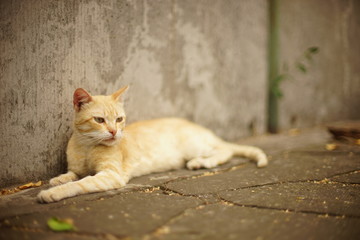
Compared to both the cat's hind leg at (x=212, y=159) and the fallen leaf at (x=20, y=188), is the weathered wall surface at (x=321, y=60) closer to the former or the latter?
the cat's hind leg at (x=212, y=159)

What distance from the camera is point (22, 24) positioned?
238 centimetres

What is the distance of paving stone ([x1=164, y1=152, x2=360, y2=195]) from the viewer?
246 centimetres

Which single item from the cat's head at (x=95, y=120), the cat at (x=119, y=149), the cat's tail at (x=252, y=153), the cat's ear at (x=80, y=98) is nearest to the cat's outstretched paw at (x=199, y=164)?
the cat at (x=119, y=149)

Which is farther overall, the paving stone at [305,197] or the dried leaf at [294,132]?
the dried leaf at [294,132]

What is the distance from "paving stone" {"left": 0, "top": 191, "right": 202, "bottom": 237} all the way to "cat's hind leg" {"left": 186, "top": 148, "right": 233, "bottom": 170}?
3.18 feet

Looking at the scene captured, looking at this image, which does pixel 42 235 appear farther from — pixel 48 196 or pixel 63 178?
pixel 63 178

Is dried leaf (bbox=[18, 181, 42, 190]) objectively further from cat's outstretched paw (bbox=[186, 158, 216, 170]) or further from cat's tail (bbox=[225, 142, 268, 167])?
cat's tail (bbox=[225, 142, 268, 167])

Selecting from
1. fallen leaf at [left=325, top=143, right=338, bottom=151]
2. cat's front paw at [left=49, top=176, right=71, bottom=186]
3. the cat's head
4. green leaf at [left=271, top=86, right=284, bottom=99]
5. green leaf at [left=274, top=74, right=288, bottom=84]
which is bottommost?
fallen leaf at [left=325, top=143, right=338, bottom=151]

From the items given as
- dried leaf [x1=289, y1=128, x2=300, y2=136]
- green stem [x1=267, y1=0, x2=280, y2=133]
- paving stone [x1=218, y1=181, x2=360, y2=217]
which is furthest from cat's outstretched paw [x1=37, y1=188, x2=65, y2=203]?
dried leaf [x1=289, y1=128, x2=300, y2=136]

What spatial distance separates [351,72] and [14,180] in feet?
22.0

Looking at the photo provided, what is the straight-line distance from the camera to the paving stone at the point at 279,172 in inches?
96.8

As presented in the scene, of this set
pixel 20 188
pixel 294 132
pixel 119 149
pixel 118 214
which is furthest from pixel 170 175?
pixel 294 132

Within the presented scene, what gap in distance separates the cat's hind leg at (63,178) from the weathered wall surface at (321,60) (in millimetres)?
3807

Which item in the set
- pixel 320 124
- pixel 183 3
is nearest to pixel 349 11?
pixel 320 124
